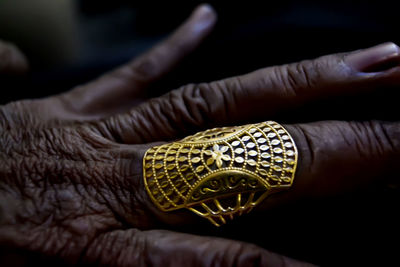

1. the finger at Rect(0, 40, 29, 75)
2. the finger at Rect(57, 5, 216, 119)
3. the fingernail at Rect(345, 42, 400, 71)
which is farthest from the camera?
the finger at Rect(0, 40, 29, 75)

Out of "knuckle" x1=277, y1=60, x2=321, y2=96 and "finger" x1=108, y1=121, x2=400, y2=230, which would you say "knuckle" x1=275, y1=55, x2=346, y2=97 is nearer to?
"knuckle" x1=277, y1=60, x2=321, y2=96

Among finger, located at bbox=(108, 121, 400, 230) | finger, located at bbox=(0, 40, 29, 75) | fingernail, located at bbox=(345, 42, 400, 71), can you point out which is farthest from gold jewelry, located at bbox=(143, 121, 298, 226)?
finger, located at bbox=(0, 40, 29, 75)

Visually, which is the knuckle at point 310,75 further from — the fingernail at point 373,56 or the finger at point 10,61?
the finger at point 10,61

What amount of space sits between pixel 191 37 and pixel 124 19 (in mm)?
1070

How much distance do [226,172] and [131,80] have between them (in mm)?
698

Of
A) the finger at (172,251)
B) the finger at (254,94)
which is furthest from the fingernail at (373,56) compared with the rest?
the finger at (172,251)

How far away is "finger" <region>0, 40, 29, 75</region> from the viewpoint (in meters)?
1.55

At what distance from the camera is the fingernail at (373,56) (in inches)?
38.7

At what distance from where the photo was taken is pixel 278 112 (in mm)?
1097

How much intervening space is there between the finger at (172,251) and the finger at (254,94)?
34cm

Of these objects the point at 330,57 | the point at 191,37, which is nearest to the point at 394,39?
the point at 330,57

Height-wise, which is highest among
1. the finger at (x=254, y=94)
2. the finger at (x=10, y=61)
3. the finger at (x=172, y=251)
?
the finger at (x=10, y=61)

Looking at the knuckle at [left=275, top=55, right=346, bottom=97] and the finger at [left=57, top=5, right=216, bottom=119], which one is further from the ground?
the finger at [left=57, top=5, right=216, bottom=119]

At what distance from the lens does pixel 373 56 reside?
3.24ft
